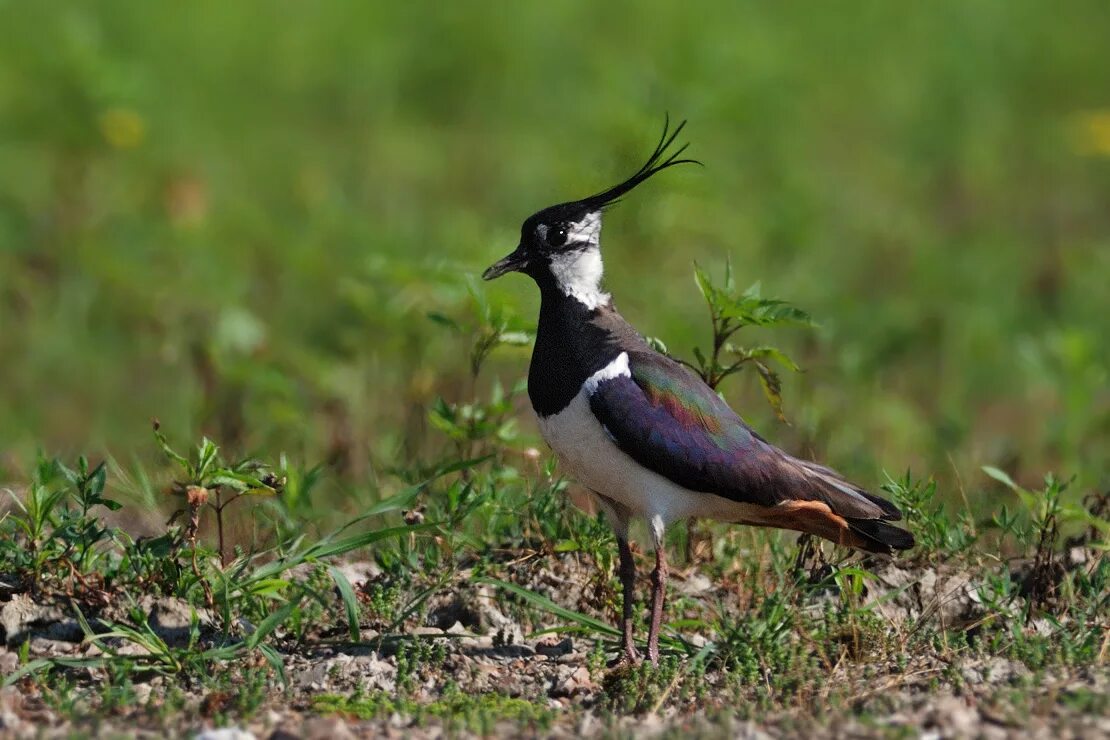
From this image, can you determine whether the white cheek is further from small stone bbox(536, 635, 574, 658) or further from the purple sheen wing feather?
small stone bbox(536, 635, 574, 658)

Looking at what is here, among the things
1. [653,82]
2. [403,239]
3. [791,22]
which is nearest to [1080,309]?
[653,82]

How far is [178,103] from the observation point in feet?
35.1

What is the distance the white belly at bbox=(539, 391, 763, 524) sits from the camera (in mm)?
4676

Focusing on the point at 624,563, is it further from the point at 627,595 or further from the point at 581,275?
the point at 581,275

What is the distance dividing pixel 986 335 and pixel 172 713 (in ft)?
17.8

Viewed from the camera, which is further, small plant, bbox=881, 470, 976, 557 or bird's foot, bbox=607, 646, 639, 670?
small plant, bbox=881, 470, 976, 557

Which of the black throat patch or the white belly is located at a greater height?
the black throat patch

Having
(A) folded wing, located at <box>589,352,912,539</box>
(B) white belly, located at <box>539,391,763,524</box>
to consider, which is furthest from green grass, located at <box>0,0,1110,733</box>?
(B) white belly, located at <box>539,391,763,524</box>

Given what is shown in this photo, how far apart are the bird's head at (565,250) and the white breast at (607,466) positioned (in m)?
0.33

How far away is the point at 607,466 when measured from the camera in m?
4.68

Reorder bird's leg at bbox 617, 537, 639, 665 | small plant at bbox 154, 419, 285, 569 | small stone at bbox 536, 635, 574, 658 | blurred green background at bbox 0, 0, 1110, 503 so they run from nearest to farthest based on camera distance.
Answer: small plant at bbox 154, 419, 285, 569 < bird's leg at bbox 617, 537, 639, 665 < small stone at bbox 536, 635, 574, 658 < blurred green background at bbox 0, 0, 1110, 503

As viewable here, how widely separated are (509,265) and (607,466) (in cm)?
73

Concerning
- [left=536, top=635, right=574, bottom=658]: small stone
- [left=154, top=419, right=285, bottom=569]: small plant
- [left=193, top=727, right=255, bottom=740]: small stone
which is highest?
[left=154, top=419, right=285, bottom=569]: small plant

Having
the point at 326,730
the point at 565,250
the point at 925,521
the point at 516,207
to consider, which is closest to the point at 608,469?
the point at 565,250
